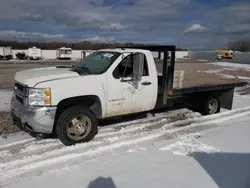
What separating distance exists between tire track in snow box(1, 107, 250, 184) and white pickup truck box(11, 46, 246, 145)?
455 millimetres

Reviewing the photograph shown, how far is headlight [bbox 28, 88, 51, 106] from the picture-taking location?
4352 millimetres

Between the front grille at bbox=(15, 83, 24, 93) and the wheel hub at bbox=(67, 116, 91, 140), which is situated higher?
the front grille at bbox=(15, 83, 24, 93)

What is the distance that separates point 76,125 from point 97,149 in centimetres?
66

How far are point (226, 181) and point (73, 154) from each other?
263cm

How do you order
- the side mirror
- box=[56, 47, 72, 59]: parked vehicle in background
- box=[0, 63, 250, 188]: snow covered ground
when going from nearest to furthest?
box=[0, 63, 250, 188]: snow covered ground, the side mirror, box=[56, 47, 72, 59]: parked vehicle in background

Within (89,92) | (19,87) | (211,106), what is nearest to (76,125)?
(89,92)

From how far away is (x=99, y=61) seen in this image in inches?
219

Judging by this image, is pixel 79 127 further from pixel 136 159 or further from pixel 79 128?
pixel 136 159

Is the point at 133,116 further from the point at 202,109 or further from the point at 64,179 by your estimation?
the point at 64,179

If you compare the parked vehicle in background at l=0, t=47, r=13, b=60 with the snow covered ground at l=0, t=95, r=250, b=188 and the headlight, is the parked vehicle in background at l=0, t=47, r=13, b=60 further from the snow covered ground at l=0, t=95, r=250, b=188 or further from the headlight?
the headlight

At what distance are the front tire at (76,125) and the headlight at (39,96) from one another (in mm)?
470

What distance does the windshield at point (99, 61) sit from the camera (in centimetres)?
523

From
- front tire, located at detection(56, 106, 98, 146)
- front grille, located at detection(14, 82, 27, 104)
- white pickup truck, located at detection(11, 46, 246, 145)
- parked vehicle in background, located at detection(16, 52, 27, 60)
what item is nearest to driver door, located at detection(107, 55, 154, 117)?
white pickup truck, located at detection(11, 46, 246, 145)

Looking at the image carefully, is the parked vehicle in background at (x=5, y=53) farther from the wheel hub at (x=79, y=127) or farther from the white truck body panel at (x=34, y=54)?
the wheel hub at (x=79, y=127)
